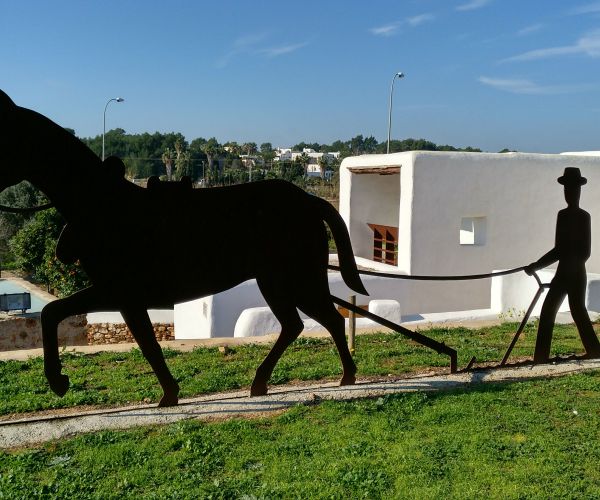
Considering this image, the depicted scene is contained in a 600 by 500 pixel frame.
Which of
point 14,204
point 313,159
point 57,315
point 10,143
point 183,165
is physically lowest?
point 57,315

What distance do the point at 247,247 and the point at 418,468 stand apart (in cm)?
228

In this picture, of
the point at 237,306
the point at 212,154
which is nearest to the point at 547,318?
the point at 237,306

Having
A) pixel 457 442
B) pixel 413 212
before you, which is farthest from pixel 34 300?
pixel 457 442

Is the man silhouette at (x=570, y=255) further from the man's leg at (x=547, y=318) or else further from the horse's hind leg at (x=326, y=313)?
the horse's hind leg at (x=326, y=313)

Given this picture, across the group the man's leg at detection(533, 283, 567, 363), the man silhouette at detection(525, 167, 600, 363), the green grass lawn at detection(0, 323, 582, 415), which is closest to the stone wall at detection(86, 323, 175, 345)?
the green grass lawn at detection(0, 323, 582, 415)

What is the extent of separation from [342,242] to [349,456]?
193 cm

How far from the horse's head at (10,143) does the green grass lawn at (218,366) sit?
2.42 m

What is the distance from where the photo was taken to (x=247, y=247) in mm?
5141

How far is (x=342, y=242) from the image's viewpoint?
5398mm

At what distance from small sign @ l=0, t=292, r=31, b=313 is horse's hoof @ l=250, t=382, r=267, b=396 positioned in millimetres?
17603

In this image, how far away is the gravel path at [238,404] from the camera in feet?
16.0

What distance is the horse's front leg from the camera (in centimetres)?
458

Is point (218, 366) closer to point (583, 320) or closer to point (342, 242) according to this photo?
point (342, 242)

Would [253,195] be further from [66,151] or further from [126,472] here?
[126,472]
